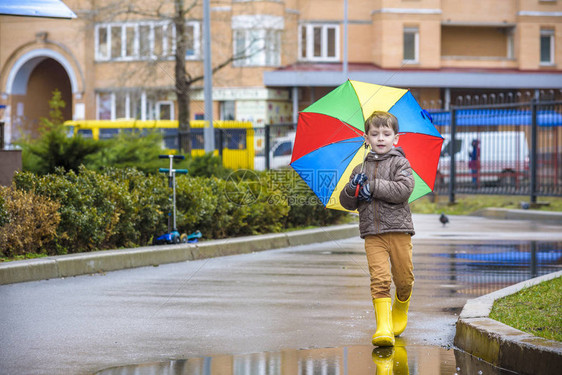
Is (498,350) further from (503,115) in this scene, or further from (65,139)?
(503,115)

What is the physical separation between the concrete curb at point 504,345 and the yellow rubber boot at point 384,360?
57 centimetres

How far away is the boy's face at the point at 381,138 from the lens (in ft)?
21.1

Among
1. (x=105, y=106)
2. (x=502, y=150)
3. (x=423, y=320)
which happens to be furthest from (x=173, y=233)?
(x=105, y=106)

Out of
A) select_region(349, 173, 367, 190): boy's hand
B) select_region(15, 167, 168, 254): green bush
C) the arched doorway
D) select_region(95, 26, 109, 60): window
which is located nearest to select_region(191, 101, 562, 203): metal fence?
select_region(15, 167, 168, 254): green bush

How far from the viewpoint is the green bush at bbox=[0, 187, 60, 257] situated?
10070 millimetres

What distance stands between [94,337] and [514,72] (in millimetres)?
44129

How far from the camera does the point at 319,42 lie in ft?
161

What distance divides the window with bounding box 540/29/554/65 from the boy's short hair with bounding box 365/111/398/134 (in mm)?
45340

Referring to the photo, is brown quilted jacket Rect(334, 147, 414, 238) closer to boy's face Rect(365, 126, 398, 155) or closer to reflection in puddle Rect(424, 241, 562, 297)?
boy's face Rect(365, 126, 398, 155)

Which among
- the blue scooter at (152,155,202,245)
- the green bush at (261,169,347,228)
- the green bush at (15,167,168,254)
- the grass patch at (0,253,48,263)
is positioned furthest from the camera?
the green bush at (261,169,347,228)

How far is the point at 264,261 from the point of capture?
11.7 metres

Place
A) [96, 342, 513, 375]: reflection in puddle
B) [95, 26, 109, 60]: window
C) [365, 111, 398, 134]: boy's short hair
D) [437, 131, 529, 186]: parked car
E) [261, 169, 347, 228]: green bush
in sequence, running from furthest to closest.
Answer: [95, 26, 109, 60]: window < [437, 131, 529, 186]: parked car < [261, 169, 347, 228]: green bush < [365, 111, 398, 134]: boy's short hair < [96, 342, 513, 375]: reflection in puddle

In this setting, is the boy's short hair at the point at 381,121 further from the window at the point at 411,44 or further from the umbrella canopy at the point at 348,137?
the window at the point at 411,44

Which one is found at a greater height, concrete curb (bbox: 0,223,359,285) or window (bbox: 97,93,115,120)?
window (bbox: 97,93,115,120)
